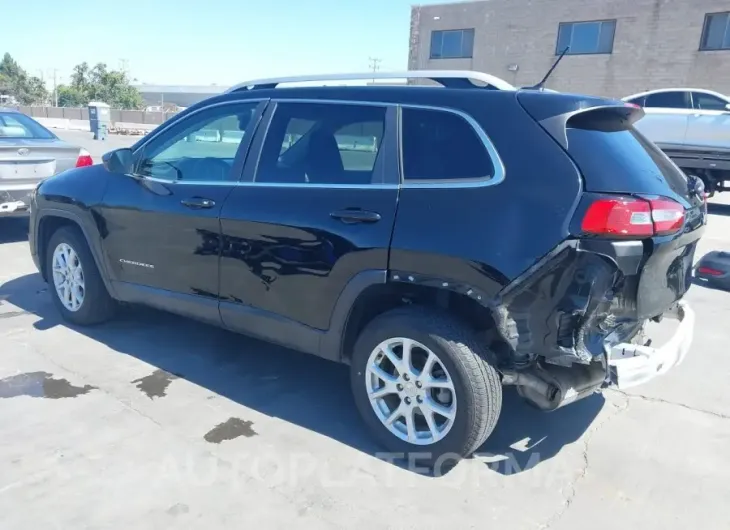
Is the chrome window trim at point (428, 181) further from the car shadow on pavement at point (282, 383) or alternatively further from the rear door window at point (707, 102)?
the rear door window at point (707, 102)

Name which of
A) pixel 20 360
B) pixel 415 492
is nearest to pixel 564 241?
pixel 415 492

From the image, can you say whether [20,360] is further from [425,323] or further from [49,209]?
[425,323]

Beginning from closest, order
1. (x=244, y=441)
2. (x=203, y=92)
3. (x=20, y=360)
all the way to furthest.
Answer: (x=244, y=441) < (x=20, y=360) < (x=203, y=92)

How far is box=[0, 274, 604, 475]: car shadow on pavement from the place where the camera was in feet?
11.3

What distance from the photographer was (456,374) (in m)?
2.96

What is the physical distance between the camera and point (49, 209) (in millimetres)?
4902

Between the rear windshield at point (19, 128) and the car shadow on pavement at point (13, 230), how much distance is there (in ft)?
4.26

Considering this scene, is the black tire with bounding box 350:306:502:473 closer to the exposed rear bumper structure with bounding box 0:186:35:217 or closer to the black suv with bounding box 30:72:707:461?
the black suv with bounding box 30:72:707:461

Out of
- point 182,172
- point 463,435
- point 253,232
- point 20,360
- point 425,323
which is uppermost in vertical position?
point 182,172

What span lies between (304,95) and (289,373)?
5.94 ft

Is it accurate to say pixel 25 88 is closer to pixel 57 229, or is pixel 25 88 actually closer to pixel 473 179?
pixel 57 229

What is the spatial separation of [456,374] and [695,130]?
11.0 metres

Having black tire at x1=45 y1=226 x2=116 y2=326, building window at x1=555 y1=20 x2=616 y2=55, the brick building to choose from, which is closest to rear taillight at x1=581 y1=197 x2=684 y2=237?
black tire at x1=45 y1=226 x2=116 y2=326

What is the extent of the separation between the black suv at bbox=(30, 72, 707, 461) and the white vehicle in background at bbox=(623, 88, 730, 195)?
30.8 ft
